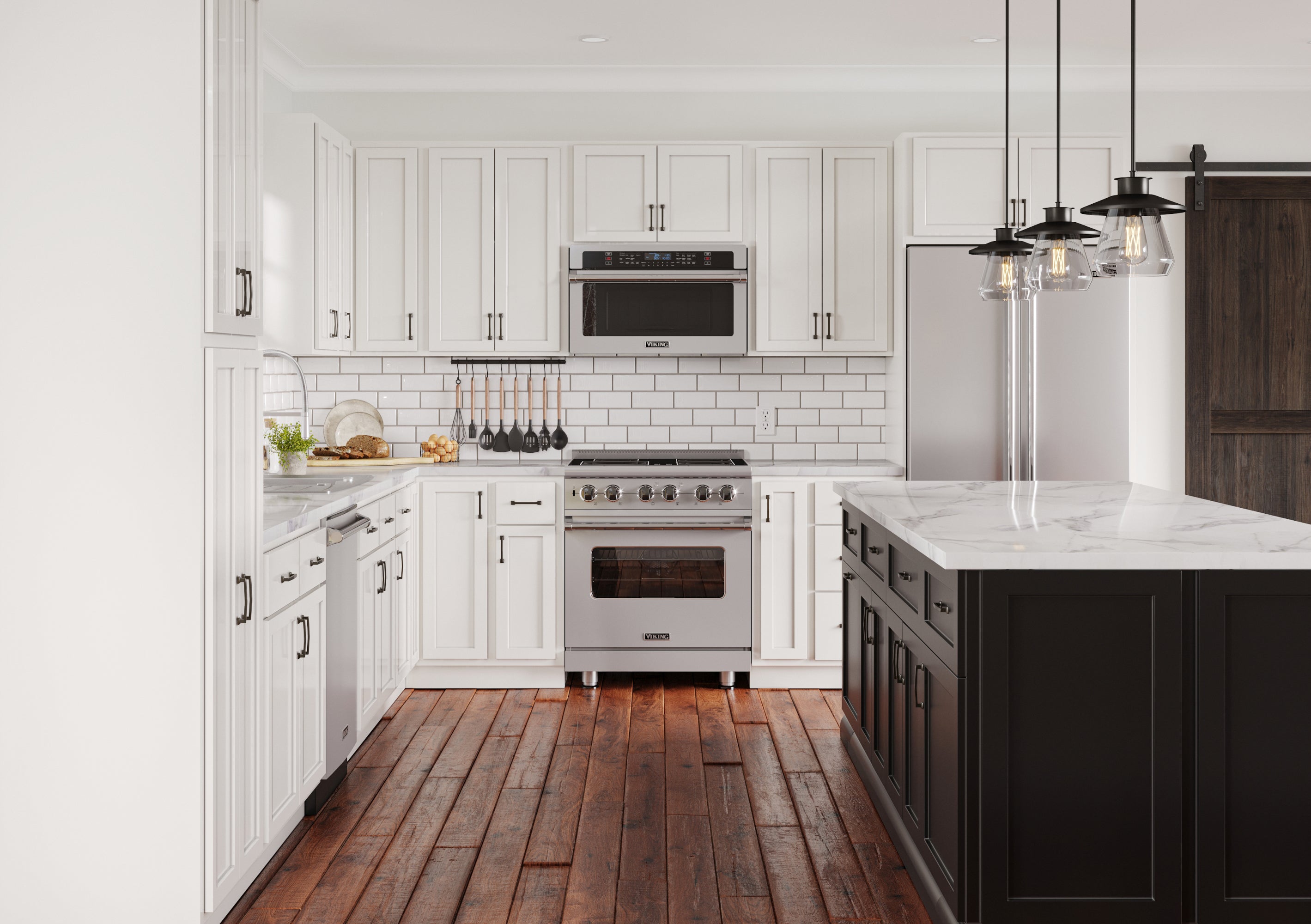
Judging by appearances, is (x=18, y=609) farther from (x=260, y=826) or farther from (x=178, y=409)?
(x=260, y=826)

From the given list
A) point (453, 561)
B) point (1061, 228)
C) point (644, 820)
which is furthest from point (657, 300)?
point (644, 820)

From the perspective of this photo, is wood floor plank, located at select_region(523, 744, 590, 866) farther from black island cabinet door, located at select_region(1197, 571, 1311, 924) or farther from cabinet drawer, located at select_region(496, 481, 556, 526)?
black island cabinet door, located at select_region(1197, 571, 1311, 924)

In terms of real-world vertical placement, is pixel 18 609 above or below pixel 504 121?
below

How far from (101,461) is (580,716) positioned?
2.29 m

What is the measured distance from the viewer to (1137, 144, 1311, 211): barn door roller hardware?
15.5 ft

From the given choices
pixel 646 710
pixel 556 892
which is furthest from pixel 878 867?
pixel 646 710

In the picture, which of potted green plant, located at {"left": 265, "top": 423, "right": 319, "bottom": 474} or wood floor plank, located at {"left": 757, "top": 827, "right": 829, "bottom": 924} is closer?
wood floor plank, located at {"left": 757, "top": 827, "right": 829, "bottom": 924}

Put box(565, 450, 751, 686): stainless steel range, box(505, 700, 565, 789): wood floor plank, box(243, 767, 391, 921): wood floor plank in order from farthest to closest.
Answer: box(565, 450, 751, 686): stainless steel range → box(505, 700, 565, 789): wood floor plank → box(243, 767, 391, 921): wood floor plank

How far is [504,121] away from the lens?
4785 mm

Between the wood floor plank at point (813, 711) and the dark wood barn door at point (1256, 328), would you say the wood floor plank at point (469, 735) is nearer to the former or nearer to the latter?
the wood floor plank at point (813, 711)

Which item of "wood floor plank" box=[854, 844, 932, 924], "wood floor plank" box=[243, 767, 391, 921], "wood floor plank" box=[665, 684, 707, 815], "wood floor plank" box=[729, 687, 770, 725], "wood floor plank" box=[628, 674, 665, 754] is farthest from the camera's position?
"wood floor plank" box=[729, 687, 770, 725]

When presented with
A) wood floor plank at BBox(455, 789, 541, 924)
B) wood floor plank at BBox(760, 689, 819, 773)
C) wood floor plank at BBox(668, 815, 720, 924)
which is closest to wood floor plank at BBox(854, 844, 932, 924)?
wood floor plank at BBox(668, 815, 720, 924)

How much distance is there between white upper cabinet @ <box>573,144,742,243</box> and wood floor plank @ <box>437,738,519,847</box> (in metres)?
2.21

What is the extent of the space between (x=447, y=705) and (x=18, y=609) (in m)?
2.19
